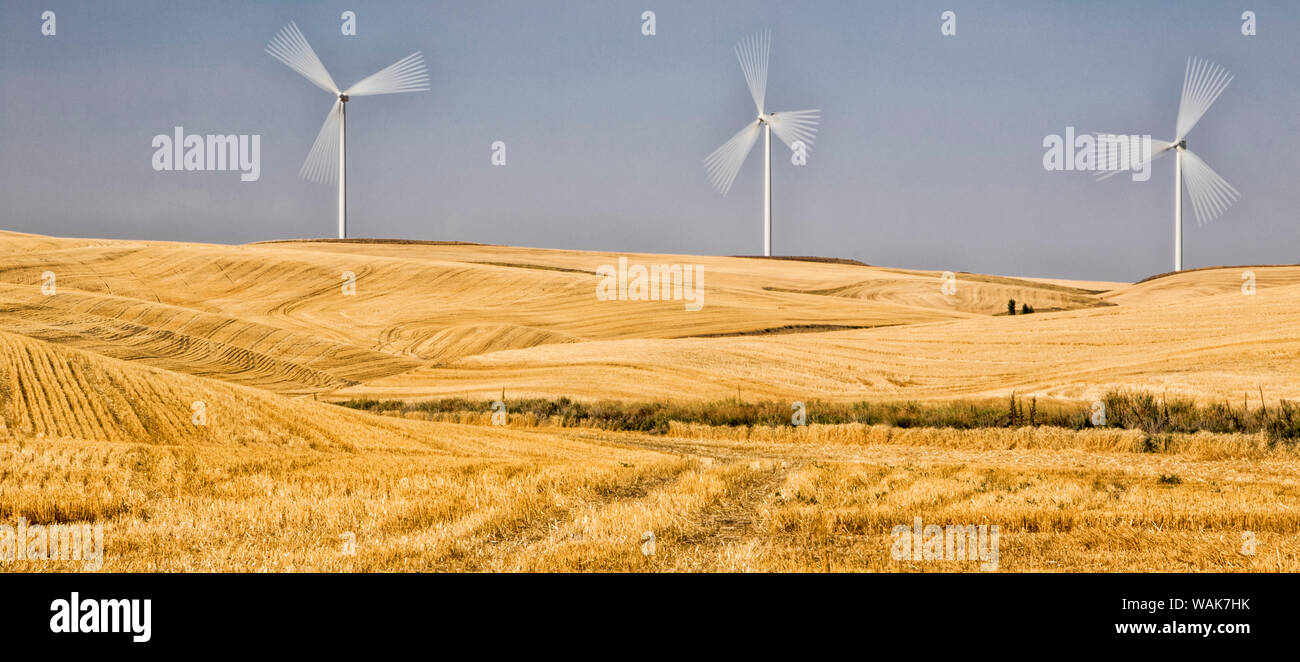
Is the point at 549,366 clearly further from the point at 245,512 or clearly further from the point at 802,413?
the point at 245,512

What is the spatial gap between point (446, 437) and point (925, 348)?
26.7 m

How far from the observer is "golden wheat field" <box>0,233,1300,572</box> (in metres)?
12.5

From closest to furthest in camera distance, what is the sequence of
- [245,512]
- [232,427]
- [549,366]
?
1. [245,512]
2. [232,427]
3. [549,366]

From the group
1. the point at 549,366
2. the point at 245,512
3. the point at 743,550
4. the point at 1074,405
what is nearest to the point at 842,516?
the point at 743,550

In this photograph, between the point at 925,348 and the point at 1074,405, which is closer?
the point at 1074,405

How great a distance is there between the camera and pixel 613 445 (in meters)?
29.0

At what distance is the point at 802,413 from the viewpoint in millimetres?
32000

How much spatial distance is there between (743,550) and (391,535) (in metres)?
4.38

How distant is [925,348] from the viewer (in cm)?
4775

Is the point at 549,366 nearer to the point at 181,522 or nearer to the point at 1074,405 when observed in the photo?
the point at 1074,405

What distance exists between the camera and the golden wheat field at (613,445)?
1252cm
